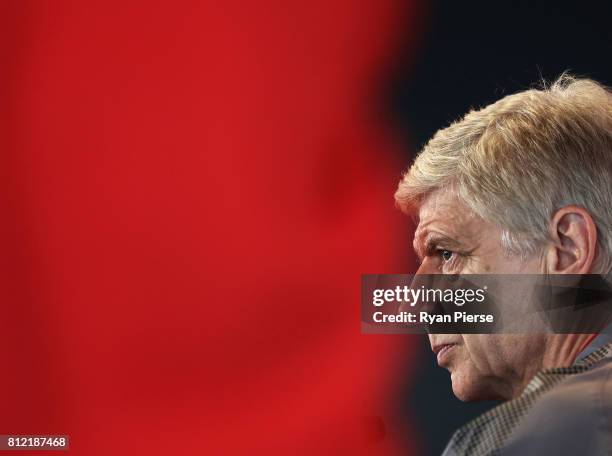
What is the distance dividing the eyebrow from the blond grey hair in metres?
0.05

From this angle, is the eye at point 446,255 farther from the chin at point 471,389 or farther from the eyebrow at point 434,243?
the chin at point 471,389

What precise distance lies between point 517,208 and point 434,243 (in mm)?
130

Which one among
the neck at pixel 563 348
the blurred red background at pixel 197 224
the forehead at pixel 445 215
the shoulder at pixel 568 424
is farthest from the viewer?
the blurred red background at pixel 197 224

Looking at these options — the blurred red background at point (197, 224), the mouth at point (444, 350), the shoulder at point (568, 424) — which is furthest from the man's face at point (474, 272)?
the blurred red background at point (197, 224)

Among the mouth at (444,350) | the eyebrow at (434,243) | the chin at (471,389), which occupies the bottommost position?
the chin at (471,389)

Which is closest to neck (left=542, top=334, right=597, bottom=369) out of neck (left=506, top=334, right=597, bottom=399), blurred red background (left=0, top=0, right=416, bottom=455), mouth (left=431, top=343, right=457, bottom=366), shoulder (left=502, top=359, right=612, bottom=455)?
neck (left=506, top=334, right=597, bottom=399)

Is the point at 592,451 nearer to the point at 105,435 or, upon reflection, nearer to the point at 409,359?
the point at 409,359

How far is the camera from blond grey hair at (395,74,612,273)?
846 mm

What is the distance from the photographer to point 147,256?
151 cm

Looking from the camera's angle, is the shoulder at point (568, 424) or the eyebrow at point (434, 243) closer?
the shoulder at point (568, 424)

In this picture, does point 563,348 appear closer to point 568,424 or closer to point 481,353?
point 481,353

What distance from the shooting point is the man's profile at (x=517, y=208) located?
0.84 meters

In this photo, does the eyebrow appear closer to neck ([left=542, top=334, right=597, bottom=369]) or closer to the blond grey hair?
the blond grey hair

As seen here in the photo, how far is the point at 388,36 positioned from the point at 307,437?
78cm
